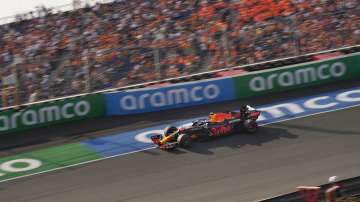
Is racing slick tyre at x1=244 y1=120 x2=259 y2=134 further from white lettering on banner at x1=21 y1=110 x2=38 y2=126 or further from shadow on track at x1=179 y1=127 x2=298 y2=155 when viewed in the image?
white lettering on banner at x1=21 y1=110 x2=38 y2=126

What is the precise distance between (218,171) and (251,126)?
2.19m

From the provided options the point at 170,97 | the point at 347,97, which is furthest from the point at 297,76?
the point at 170,97

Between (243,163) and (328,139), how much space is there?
231 cm

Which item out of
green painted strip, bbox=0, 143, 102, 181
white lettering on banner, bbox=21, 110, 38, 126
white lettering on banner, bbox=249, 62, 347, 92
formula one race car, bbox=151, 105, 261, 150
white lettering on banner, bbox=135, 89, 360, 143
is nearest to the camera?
green painted strip, bbox=0, 143, 102, 181

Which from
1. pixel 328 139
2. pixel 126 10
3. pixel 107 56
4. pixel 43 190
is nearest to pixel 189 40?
pixel 107 56

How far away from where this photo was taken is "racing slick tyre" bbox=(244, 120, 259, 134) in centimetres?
1508

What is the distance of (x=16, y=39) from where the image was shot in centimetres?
1942

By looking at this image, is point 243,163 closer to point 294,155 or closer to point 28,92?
point 294,155

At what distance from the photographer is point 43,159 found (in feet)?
49.4

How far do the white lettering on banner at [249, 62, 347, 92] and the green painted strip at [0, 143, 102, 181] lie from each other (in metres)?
5.44

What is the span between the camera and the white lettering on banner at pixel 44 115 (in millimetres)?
16797

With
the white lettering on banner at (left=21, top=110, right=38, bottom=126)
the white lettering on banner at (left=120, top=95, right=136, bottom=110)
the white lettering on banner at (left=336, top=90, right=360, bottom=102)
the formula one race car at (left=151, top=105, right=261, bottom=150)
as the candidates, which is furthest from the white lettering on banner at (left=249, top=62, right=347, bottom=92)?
the white lettering on banner at (left=21, top=110, right=38, bottom=126)

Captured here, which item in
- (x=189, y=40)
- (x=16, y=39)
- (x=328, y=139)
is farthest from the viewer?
(x=16, y=39)

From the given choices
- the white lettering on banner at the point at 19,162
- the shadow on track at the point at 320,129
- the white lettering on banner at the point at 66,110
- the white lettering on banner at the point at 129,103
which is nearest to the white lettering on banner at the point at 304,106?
the shadow on track at the point at 320,129
